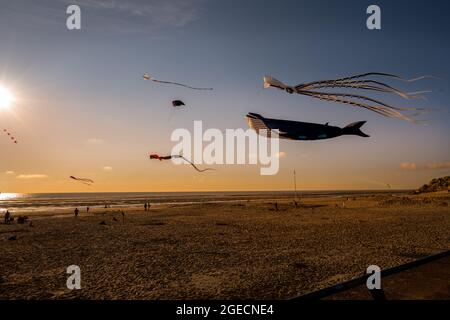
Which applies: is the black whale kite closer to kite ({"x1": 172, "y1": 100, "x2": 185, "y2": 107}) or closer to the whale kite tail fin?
the whale kite tail fin

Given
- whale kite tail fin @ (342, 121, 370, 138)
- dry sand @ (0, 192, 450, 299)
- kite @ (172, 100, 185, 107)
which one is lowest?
dry sand @ (0, 192, 450, 299)

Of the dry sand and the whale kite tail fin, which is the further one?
the dry sand

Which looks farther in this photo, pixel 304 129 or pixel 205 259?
pixel 205 259

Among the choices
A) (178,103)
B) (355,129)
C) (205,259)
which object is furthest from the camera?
(205,259)

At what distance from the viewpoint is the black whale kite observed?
20.5 ft

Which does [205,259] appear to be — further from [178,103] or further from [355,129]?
[355,129]

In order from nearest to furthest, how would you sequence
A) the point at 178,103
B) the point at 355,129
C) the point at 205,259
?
the point at 355,129 → the point at 178,103 → the point at 205,259

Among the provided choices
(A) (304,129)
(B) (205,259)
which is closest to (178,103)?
(A) (304,129)

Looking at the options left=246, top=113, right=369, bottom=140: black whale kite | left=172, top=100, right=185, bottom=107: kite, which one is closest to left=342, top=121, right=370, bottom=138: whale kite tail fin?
left=246, top=113, right=369, bottom=140: black whale kite

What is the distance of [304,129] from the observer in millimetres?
6332

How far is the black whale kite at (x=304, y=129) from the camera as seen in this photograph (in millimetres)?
6258

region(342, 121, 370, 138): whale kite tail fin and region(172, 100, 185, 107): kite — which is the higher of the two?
region(172, 100, 185, 107): kite
